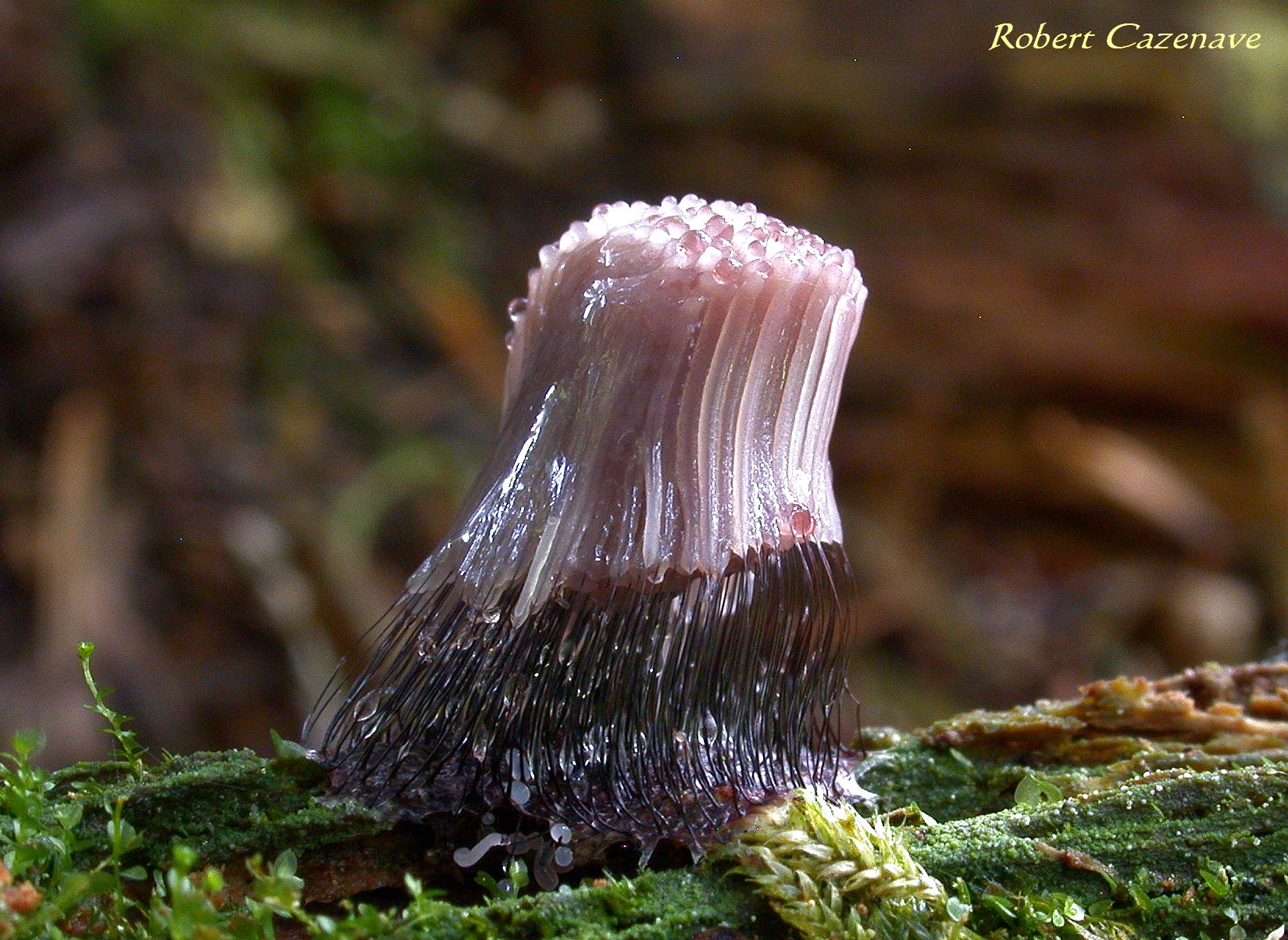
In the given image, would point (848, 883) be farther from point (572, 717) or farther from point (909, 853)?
point (572, 717)

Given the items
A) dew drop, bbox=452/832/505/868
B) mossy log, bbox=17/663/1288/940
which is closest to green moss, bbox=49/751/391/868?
mossy log, bbox=17/663/1288/940

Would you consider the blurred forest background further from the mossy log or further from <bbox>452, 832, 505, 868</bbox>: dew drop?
<bbox>452, 832, 505, 868</bbox>: dew drop

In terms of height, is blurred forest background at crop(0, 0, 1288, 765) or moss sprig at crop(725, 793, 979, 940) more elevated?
blurred forest background at crop(0, 0, 1288, 765)

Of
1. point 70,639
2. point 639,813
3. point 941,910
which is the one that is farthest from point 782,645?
point 70,639
